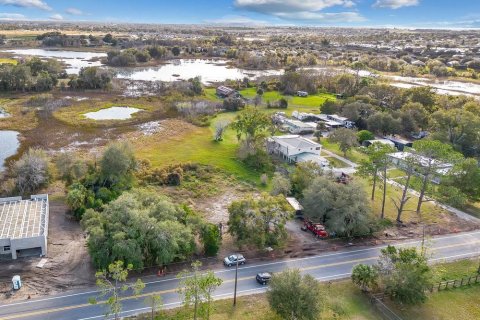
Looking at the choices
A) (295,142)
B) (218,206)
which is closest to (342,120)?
(295,142)

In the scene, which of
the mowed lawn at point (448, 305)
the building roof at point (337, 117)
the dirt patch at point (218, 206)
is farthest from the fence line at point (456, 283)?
the building roof at point (337, 117)

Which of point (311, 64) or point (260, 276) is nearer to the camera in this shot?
point (260, 276)

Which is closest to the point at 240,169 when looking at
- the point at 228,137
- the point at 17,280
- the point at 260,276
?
the point at 228,137

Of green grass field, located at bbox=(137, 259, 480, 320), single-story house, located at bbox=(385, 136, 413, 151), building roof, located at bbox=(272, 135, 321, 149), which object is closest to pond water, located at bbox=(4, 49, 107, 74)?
building roof, located at bbox=(272, 135, 321, 149)

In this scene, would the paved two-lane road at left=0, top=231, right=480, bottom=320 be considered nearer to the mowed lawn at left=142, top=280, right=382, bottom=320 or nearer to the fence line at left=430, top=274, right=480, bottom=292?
the mowed lawn at left=142, top=280, right=382, bottom=320

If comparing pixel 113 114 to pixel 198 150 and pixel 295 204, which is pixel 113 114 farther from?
pixel 295 204

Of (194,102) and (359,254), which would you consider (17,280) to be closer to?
(359,254)

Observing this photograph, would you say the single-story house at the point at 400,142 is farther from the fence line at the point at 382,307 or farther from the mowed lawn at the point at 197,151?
the fence line at the point at 382,307
